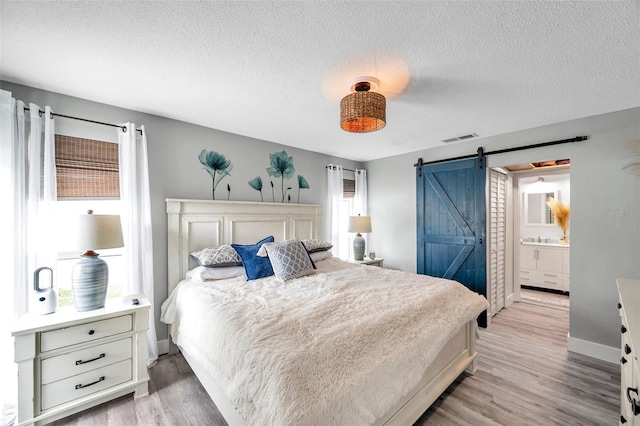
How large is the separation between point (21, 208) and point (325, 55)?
2.53 m

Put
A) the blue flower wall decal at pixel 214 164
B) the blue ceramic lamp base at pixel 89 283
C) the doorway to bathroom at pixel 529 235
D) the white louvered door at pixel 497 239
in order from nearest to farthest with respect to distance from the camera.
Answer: the blue ceramic lamp base at pixel 89 283 < the blue flower wall decal at pixel 214 164 < the white louvered door at pixel 497 239 < the doorway to bathroom at pixel 529 235

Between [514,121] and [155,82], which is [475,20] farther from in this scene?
[155,82]

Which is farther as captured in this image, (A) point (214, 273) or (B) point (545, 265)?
(B) point (545, 265)

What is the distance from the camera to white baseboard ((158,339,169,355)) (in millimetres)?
2705

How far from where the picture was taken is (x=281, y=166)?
12.5 ft

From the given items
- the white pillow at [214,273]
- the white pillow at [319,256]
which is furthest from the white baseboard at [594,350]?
the white pillow at [214,273]

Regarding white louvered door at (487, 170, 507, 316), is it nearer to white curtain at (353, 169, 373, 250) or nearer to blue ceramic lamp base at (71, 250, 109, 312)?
white curtain at (353, 169, 373, 250)

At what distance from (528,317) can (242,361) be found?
4199mm

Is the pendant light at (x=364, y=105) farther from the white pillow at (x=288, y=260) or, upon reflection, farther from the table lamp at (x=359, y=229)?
the table lamp at (x=359, y=229)

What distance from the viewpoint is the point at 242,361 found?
1362mm

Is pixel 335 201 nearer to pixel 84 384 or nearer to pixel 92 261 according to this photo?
pixel 92 261

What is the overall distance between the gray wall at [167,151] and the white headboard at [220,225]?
12 centimetres

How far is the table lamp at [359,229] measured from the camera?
418 centimetres

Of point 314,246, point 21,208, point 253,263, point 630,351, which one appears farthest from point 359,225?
point 21,208
